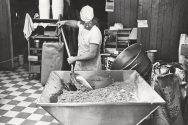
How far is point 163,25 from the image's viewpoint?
490cm

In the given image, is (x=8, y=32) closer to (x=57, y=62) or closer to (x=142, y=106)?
(x=57, y=62)

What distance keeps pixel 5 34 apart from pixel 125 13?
3461 millimetres

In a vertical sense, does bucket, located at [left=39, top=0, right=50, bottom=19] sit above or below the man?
above

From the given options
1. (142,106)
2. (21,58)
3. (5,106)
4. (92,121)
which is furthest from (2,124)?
(21,58)

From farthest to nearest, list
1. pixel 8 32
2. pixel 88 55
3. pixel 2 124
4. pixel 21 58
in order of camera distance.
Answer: pixel 21 58
pixel 8 32
pixel 2 124
pixel 88 55

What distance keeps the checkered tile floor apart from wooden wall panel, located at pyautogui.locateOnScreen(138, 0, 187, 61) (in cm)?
249

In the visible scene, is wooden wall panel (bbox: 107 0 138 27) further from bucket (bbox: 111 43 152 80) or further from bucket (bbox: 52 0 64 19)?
bucket (bbox: 111 43 152 80)

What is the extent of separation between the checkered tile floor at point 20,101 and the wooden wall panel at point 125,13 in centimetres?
238

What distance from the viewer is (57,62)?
5766 mm

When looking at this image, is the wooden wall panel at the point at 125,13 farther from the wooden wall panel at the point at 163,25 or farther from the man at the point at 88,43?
the man at the point at 88,43

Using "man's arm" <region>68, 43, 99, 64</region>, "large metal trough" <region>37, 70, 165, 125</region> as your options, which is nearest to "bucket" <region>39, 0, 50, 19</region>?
"man's arm" <region>68, 43, 99, 64</region>

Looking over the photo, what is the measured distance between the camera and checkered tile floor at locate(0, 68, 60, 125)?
4.17 metres

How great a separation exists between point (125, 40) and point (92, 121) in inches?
133

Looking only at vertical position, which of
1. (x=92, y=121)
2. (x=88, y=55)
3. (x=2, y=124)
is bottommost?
(x=2, y=124)
